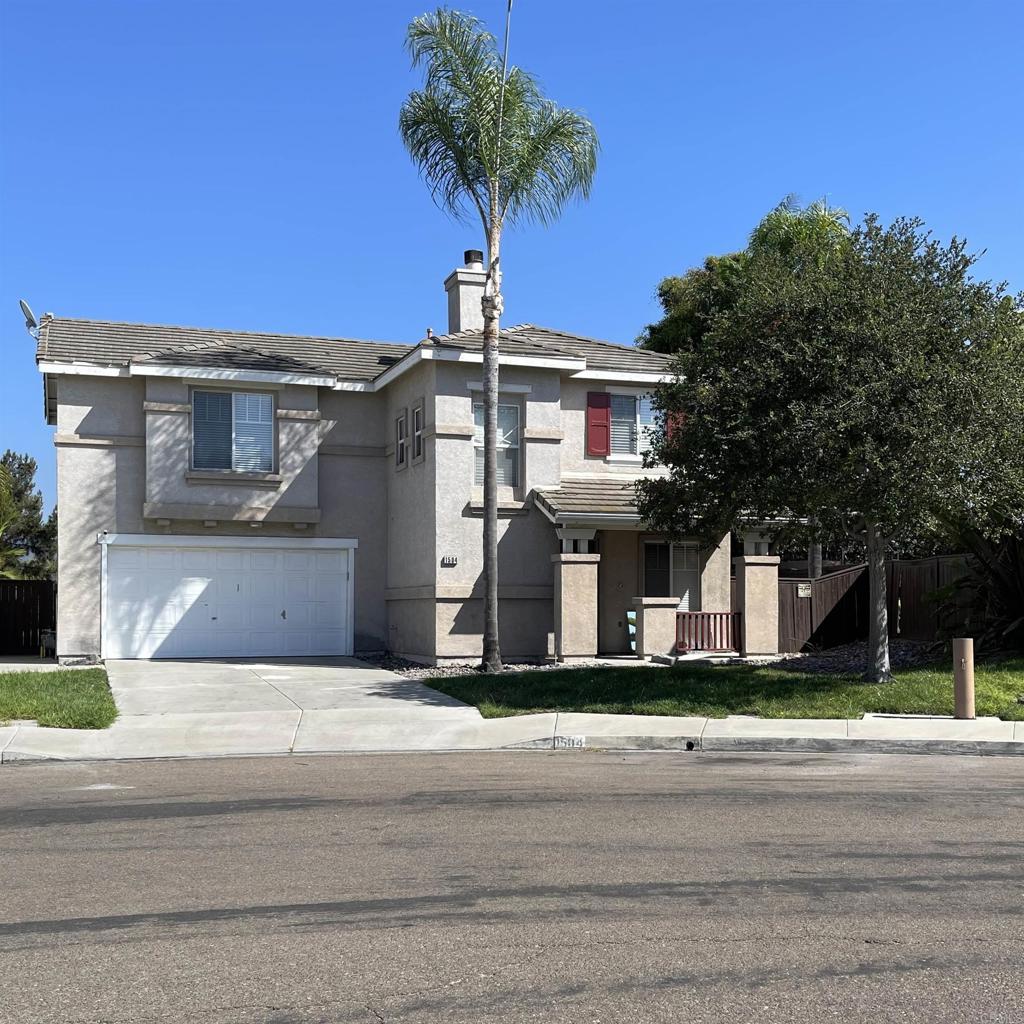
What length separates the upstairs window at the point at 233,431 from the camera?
960 inches

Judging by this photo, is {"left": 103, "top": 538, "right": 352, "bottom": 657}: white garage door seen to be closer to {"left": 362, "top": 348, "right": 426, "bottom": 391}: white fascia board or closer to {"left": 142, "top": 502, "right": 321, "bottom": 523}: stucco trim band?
{"left": 142, "top": 502, "right": 321, "bottom": 523}: stucco trim band

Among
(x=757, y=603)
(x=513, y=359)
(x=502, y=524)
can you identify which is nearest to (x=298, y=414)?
(x=513, y=359)

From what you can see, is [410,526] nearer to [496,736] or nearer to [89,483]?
[89,483]

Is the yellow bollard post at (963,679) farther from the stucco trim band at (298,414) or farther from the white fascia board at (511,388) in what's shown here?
the stucco trim band at (298,414)

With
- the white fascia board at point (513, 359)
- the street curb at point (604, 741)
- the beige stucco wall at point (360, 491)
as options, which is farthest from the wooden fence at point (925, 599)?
the beige stucco wall at point (360, 491)

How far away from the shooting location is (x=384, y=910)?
6.79 metres

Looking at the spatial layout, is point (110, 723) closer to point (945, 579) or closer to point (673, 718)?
point (673, 718)

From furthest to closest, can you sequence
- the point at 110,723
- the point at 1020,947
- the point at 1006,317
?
1. the point at 1006,317
2. the point at 110,723
3. the point at 1020,947

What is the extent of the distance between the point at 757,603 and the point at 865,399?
8.68 metres

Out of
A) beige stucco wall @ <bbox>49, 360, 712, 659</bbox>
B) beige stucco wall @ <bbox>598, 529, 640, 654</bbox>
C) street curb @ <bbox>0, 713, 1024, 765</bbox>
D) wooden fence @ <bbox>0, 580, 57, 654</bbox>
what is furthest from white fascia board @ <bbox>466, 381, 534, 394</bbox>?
wooden fence @ <bbox>0, 580, 57, 654</bbox>

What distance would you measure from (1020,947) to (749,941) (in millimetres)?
1370

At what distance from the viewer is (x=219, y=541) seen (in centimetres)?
2480

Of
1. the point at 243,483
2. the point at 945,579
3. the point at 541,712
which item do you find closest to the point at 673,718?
the point at 541,712

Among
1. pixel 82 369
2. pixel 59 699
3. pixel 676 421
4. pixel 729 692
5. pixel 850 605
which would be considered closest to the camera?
pixel 59 699
